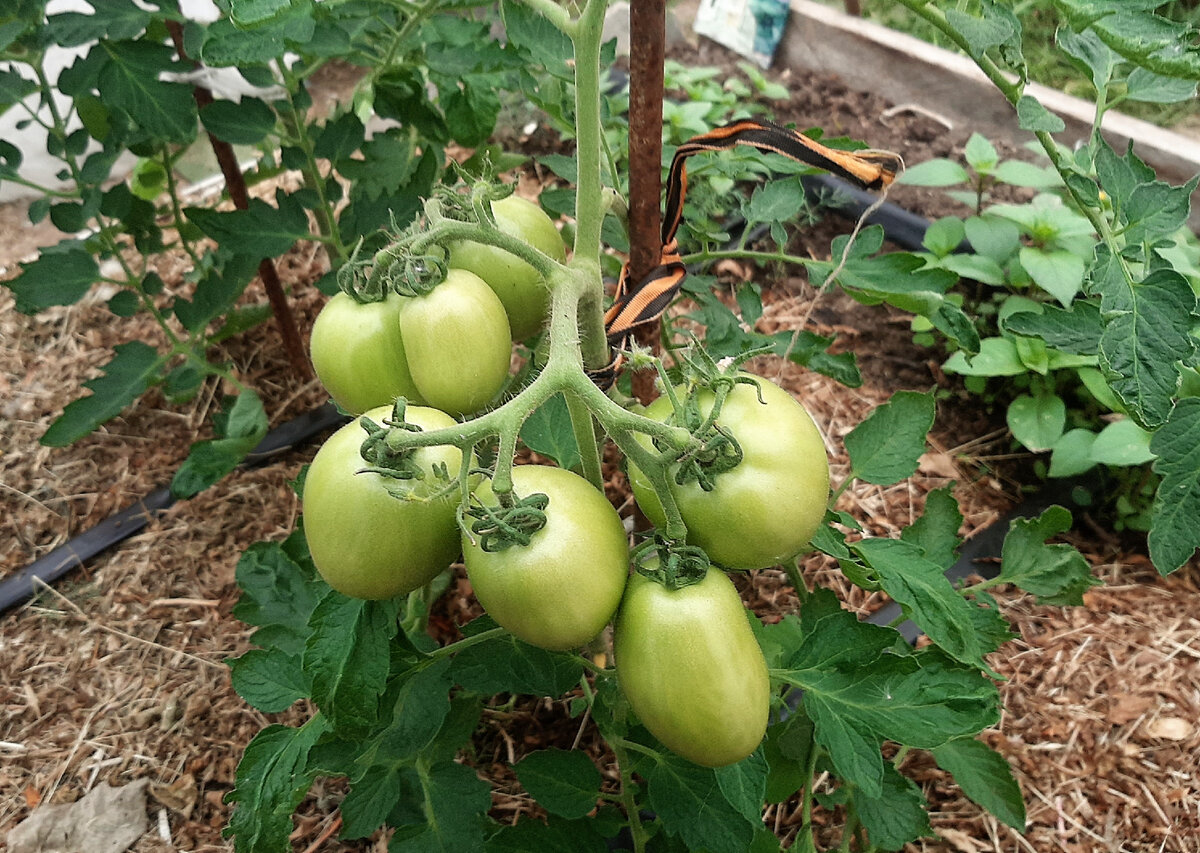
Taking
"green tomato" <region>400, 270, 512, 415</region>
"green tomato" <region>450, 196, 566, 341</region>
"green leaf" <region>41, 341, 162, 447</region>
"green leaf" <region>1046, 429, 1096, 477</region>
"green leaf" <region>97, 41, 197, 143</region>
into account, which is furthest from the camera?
"green leaf" <region>1046, 429, 1096, 477</region>

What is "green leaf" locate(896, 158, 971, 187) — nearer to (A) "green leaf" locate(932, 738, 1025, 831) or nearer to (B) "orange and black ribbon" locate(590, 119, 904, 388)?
(B) "orange and black ribbon" locate(590, 119, 904, 388)

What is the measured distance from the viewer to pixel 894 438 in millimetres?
1009

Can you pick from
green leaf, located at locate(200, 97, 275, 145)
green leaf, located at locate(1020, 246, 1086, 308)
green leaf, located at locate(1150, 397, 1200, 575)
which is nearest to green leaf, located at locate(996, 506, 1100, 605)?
green leaf, located at locate(1150, 397, 1200, 575)

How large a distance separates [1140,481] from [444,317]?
4.68 ft

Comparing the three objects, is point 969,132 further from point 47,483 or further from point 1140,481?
point 47,483

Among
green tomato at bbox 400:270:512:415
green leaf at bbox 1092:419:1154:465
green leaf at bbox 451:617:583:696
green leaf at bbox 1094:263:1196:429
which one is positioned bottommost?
green leaf at bbox 451:617:583:696

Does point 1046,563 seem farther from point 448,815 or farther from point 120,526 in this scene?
point 120,526

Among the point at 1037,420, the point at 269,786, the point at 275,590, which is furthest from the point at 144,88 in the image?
the point at 1037,420

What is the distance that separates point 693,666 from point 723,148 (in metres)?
0.50

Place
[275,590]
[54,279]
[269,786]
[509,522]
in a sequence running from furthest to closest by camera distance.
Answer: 1. [54,279]
2. [275,590]
3. [269,786]
4. [509,522]

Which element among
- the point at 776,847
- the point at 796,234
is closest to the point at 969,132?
the point at 796,234

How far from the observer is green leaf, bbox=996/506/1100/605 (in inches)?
42.7

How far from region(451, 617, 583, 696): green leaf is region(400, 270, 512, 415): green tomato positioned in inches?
11.2

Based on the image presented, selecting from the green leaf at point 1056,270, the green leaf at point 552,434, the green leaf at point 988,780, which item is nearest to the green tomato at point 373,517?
the green leaf at point 552,434
